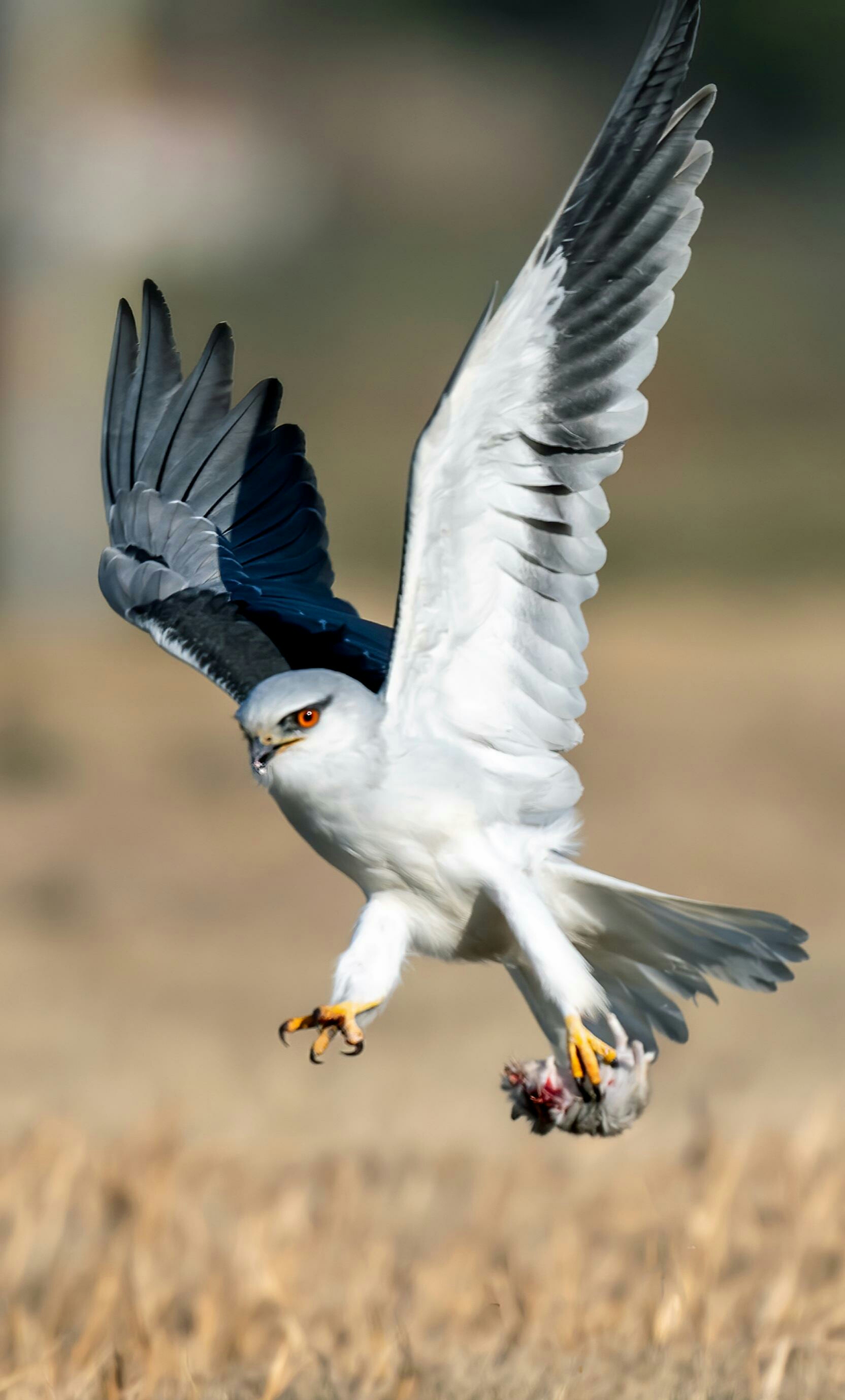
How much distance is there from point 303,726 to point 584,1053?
2.20 ft

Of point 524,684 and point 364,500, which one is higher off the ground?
point 364,500

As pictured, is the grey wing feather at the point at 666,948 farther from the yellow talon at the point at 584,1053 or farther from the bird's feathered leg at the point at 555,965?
the yellow talon at the point at 584,1053

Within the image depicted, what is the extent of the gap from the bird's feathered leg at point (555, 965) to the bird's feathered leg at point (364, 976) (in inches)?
7.3

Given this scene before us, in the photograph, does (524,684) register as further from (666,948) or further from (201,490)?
(201,490)

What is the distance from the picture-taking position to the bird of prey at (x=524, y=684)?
2543 mm

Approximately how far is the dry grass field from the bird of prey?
4.44ft

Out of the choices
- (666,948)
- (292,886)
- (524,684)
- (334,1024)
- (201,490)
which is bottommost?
(334,1024)

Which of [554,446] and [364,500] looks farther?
[364,500]

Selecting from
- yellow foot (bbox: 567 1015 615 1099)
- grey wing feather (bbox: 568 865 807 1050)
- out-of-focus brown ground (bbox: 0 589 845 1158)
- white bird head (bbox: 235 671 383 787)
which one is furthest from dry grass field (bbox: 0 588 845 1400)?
white bird head (bbox: 235 671 383 787)

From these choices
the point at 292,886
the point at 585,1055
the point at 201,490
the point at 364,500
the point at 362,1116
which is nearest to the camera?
the point at 585,1055

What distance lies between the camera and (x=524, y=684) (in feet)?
9.01

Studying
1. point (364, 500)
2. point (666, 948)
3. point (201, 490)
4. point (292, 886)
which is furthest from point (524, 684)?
point (364, 500)

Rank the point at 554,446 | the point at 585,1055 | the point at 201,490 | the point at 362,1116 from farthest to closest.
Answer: the point at 362,1116 < the point at 201,490 < the point at 554,446 < the point at 585,1055

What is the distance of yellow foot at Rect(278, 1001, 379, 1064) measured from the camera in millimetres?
2496
